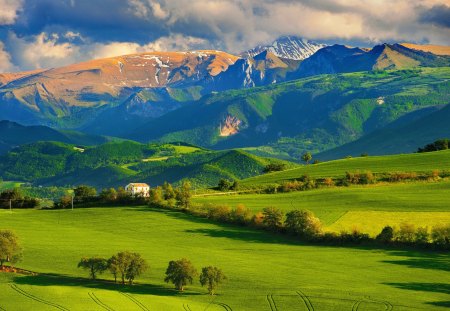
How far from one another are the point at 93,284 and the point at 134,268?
642 centimetres

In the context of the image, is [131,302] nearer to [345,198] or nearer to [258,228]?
[258,228]

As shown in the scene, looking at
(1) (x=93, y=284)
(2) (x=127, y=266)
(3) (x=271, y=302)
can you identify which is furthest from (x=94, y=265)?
(3) (x=271, y=302)

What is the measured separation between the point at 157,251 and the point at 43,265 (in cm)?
2211

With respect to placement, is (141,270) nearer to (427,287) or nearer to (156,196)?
(427,287)

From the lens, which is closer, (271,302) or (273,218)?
(271,302)

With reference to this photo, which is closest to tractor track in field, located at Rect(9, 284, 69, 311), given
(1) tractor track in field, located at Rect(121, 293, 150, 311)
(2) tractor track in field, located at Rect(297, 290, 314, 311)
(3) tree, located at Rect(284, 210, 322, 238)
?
(1) tractor track in field, located at Rect(121, 293, 150, 311)

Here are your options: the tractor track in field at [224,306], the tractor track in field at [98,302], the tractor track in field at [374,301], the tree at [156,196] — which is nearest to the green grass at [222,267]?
the tractor track in field at [374,301]

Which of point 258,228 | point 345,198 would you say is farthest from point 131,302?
point 345,198

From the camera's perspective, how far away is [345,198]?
185250mm

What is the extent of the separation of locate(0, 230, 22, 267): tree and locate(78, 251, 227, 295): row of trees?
12.3 metres

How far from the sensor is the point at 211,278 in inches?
4306

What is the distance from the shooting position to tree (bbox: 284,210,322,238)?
497 ft

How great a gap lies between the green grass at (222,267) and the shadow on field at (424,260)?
0.17m

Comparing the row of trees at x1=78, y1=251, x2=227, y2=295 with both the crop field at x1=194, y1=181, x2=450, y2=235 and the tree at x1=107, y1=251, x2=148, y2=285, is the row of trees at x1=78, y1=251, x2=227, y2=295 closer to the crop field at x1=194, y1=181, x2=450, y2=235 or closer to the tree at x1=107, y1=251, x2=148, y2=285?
the tree at x1=107, y1=251, x2=148, y2=285
